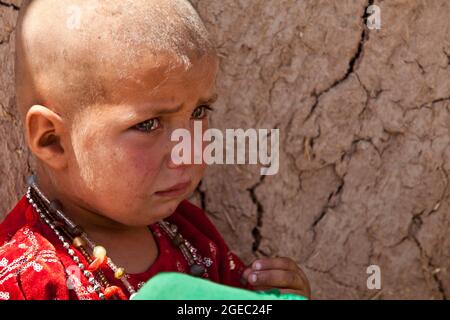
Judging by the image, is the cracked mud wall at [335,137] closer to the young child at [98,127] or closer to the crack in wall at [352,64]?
the crack in wall at [352,64]

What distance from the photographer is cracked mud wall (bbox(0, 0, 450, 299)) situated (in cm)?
245

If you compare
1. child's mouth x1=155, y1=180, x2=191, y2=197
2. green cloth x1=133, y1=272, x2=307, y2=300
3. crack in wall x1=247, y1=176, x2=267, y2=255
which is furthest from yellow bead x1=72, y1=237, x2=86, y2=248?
crack in wall x1=247, y1=176, x2=267, y2=255

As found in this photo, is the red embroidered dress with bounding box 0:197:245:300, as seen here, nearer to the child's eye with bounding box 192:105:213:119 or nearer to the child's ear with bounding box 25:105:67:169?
the child's ear with bounding box 25:105:67:169

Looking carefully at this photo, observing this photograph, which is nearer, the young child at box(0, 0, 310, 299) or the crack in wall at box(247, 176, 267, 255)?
the young child at box(0, 0, 310, 299)

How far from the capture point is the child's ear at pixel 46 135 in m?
1.90

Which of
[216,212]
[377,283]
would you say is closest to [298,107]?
[216,212]

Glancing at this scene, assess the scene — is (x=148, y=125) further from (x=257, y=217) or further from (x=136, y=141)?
(x=257, y=217)

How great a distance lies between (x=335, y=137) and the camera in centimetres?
251

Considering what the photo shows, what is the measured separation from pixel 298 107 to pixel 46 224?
2.86 ft

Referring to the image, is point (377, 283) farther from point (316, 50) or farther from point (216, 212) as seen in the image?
point (316, 50)

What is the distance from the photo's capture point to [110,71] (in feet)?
6.07

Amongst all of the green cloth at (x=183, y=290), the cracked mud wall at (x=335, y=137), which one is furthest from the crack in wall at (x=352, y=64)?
the green cloth at (x=183, y=290)

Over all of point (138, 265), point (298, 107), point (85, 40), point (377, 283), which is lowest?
point (377, 283)

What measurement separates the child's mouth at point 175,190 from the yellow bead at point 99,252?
0.18 metres
